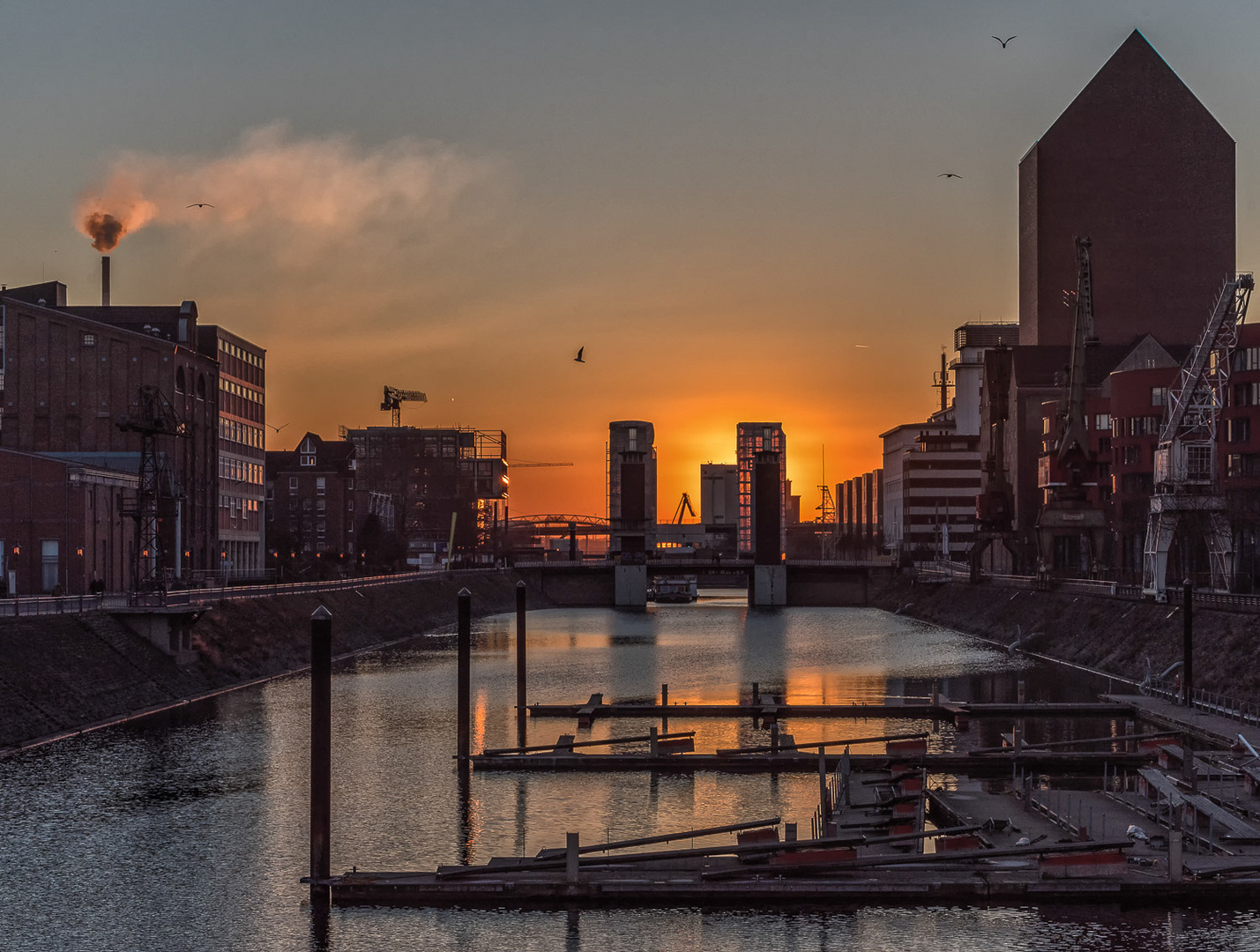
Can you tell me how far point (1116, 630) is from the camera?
87.2 metres

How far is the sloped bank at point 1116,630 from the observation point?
216 feet

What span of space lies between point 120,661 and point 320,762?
33.1 metres

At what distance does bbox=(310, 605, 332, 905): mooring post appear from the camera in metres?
34.7

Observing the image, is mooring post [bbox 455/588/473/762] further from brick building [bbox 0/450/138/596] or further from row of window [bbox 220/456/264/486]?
row of window [bbox 220/456/264/486]

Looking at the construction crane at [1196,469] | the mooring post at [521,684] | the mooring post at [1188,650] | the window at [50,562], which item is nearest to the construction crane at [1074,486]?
the construction crane at [1196,469]

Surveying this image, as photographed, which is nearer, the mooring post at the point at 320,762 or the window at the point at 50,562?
the mooring post at the point at 320,762

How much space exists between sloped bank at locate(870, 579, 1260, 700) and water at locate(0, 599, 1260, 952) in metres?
4.04

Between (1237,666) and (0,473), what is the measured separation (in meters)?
72.6

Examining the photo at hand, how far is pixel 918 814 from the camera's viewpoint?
39.7 metres

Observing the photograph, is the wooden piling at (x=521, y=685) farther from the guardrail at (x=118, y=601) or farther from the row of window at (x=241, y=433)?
the row of window at (x=241, y=433)

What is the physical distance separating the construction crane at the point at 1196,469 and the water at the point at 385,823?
1172cm

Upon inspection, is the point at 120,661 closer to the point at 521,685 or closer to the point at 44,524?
the point at 521,685

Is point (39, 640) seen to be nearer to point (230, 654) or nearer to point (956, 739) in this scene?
point (230, 654)

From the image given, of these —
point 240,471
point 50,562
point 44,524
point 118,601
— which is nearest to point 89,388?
→ point 44,524
